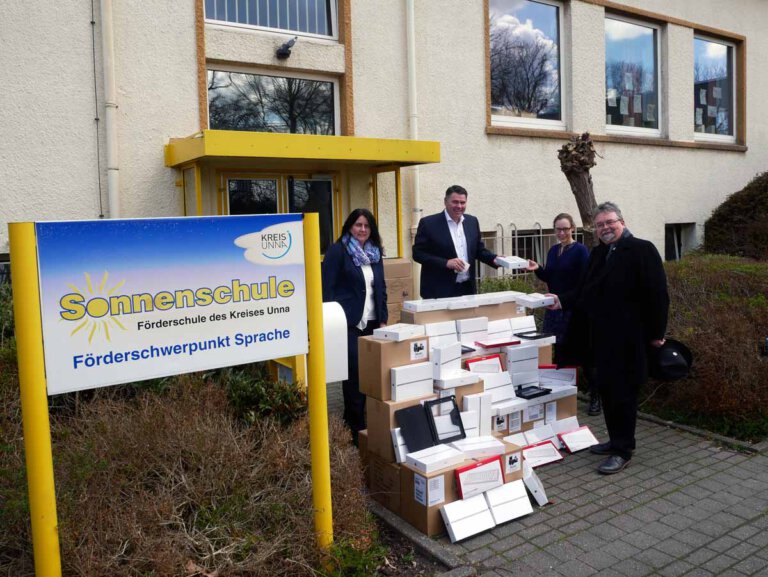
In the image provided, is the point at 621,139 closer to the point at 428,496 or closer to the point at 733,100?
the point at 733,100

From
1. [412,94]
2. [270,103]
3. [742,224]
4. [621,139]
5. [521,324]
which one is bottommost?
[521,324]

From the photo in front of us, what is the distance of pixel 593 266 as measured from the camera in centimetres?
513

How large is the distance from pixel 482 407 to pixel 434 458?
71 centimetres

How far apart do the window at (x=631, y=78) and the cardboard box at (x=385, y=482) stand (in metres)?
9.26

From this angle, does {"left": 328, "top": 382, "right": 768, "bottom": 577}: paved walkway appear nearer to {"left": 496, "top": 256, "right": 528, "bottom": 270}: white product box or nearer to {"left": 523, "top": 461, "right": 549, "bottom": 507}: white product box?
{"left": 523, "top": 461, "right": 549, "bottom": 507}: white product box

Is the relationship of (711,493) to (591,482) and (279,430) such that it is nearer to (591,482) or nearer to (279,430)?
(591,482)

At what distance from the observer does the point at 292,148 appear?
23.6 feet

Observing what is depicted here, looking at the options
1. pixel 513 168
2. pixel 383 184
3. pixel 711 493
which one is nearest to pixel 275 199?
pixel 383 184

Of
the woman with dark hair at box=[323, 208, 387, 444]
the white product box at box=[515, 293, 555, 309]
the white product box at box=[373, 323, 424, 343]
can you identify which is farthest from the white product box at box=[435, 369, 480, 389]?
the white product box at box=[515, 293, 555, 309]

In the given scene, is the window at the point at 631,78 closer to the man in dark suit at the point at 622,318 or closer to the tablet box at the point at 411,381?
the man in dark suit at the point at 622,318

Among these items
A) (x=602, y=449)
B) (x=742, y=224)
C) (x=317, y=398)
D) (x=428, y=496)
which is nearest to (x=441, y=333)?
(x=428, y=496)

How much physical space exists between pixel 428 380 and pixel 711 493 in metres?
2.00

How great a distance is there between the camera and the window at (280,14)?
818 centimetres

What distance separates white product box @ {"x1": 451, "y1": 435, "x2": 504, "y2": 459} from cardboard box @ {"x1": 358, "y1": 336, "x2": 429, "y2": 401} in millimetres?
545
